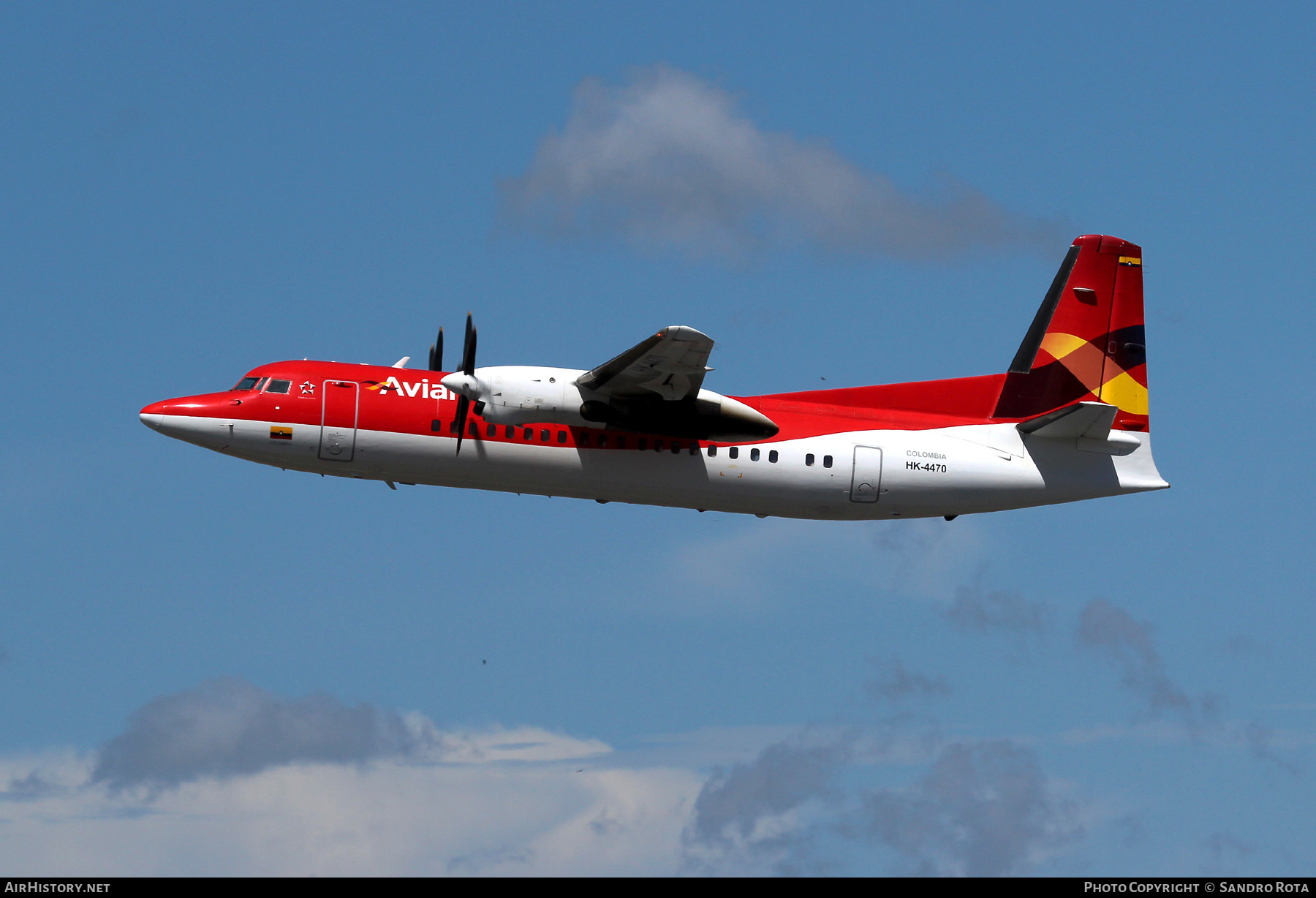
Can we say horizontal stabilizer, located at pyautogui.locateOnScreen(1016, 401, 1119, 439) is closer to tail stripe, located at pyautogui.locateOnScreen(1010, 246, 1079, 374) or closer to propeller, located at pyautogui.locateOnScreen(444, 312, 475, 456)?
tail stripe, located at pyautogui.locateOnScreen(1010, 246, 1079, 374)

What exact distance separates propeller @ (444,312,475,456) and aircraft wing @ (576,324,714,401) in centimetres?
208

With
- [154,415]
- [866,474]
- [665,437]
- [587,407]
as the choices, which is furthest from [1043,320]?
[154,415]

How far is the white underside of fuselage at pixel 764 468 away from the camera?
29.8 metres

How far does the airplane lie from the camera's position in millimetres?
29281

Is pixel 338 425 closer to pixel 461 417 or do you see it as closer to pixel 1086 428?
pixel 461 417

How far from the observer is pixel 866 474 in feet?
102

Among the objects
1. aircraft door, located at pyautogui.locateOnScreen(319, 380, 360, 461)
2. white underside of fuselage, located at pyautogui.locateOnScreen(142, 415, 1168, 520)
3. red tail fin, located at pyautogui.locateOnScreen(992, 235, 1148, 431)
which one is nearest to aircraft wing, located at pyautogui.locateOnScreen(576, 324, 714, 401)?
white underside of fuselage, located at pyautogui.locateOnScreen(142, 415, 1168, 520)

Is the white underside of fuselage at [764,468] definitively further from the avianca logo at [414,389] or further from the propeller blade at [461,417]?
the avianca logo at [414,389]

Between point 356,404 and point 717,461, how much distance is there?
7.27 metres

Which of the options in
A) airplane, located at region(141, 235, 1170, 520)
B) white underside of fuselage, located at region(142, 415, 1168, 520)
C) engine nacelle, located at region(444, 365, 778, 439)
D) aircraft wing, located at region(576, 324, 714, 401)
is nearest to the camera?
aircraft wing, located at region(576, 324, 714, 401)

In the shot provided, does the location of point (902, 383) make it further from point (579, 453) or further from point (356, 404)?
point (356, 404)

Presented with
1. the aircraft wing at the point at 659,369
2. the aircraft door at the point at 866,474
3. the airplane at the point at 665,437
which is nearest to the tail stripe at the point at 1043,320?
the airplane at the point at 665,437

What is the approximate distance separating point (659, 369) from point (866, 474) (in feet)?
17.1
